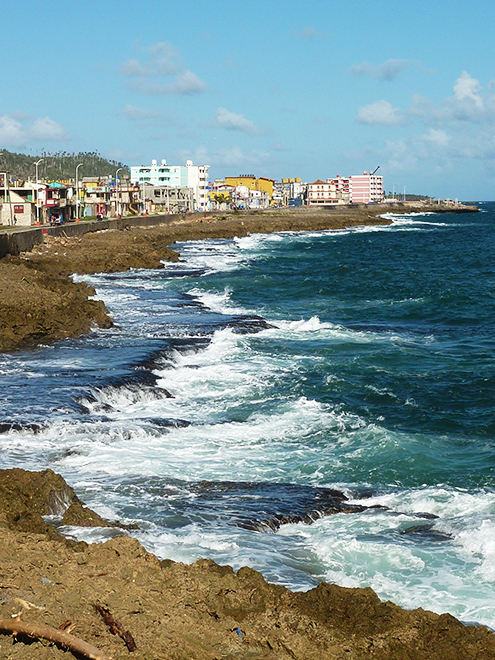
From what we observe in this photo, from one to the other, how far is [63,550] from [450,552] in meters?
5.76

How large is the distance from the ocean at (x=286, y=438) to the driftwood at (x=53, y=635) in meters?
3.75

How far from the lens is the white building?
6909 inches

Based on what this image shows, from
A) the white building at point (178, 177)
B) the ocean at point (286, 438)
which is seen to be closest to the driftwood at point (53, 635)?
the ocean at point (286, 438)

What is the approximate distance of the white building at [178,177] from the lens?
576 feet

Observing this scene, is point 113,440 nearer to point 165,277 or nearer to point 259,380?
point 259,380

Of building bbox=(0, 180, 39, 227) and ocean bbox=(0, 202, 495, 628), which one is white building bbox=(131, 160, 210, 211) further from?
ocean bbox=(0, 202, 495, 628)

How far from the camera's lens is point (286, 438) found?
17797 millimetres

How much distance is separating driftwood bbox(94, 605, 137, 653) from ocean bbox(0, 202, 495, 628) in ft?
10.1

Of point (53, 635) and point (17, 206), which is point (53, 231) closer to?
point (17, 206)

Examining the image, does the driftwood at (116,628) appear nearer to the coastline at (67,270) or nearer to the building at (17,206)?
the coastline at (67,270)

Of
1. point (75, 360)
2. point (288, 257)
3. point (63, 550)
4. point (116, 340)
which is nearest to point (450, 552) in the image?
point (63, 550)

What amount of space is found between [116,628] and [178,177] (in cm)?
17526

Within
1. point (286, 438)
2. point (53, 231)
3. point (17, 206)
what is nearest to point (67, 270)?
point (53, 231)

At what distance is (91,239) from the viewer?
7100 cm
